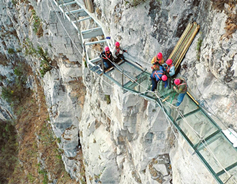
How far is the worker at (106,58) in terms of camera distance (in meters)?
7.14

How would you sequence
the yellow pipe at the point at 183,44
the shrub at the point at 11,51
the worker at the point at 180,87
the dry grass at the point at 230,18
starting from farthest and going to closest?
the shrub at the point at 11,51 → the yellow pipe at the point at 183,44 → the worker at the point at 180,87 → the dry grass at the point at 230,18

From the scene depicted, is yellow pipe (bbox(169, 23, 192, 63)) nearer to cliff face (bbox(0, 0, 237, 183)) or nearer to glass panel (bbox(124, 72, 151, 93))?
cliff face (bbox(0, 0, 237, 183))

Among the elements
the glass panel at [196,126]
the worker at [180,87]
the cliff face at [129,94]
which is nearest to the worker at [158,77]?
the worker at [180,87]

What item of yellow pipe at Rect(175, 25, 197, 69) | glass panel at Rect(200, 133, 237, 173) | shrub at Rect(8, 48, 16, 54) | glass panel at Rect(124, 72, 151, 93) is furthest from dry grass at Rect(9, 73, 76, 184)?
yellow pipe at Rect(175, 25, 197, 69)

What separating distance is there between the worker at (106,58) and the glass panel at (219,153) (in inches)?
190

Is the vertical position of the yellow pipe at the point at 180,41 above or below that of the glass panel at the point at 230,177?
above

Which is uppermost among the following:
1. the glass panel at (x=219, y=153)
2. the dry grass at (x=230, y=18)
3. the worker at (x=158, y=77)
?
the worker at (x=158, y=77)

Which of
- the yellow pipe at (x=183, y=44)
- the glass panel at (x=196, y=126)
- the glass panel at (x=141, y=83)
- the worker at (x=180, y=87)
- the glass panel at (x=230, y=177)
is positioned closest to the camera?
→ the glass panel at (x=230, y=177)

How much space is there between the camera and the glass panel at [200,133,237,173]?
4426mm

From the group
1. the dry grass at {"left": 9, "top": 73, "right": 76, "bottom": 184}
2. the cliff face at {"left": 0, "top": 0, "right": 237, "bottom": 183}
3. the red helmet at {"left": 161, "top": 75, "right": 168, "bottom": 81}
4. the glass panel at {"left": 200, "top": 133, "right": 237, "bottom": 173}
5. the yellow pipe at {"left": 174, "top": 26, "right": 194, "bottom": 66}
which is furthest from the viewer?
the dry grass at {"left": 9, "top": 73, "right": 76, "bottom": 184}

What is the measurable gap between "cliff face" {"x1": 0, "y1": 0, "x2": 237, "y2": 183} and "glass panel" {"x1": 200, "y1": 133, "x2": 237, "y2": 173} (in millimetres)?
560

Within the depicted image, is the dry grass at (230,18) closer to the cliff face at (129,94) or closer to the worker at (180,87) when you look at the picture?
the cliff face at (129,94)

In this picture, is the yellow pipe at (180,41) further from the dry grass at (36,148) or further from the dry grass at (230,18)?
the dry grass at (36,148)

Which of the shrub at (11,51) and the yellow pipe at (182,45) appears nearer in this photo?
the yellow pipe at (182,45)
